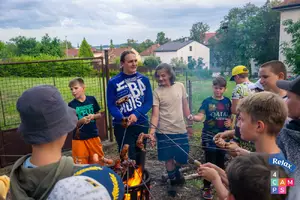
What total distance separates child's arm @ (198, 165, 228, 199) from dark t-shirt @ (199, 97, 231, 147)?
1.92 meters

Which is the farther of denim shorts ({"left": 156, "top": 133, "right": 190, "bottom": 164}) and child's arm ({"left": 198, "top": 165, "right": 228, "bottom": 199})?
denim shorts ({"left": 156, "top": 133, "right": 190, "bottom": 164})

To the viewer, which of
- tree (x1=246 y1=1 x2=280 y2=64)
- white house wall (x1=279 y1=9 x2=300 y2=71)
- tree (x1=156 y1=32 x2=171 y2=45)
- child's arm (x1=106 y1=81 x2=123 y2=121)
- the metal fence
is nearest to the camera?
child's arm (x1=106 y1=81 x2=123 y2=121)

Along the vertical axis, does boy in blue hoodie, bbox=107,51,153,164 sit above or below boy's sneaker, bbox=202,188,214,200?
above

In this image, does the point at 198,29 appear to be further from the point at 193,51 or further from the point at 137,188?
the point at 137,188

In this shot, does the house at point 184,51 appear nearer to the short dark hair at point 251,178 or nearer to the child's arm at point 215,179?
the child's arm at point 215,179

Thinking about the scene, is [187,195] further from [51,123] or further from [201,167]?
[51,123]

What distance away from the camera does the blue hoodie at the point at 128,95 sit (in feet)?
11.9

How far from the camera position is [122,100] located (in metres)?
3.58

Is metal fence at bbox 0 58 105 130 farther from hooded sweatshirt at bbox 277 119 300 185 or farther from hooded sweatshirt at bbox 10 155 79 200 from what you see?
hooded sweatshirt at bbox 277 119 300 185

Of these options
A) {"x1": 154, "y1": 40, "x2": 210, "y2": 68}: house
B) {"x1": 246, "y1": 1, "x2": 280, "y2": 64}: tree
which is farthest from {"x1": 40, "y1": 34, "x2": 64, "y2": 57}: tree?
{"x1": 246, "y1": 1, "x2": 280, "y2": 64}: tree

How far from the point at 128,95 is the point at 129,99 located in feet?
0.20

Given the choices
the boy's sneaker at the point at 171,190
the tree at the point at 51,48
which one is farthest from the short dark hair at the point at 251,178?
the tree at the point at 51,48

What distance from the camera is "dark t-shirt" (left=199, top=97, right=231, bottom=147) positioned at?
12.4 ft

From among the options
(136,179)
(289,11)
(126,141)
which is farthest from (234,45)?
(136,179)
